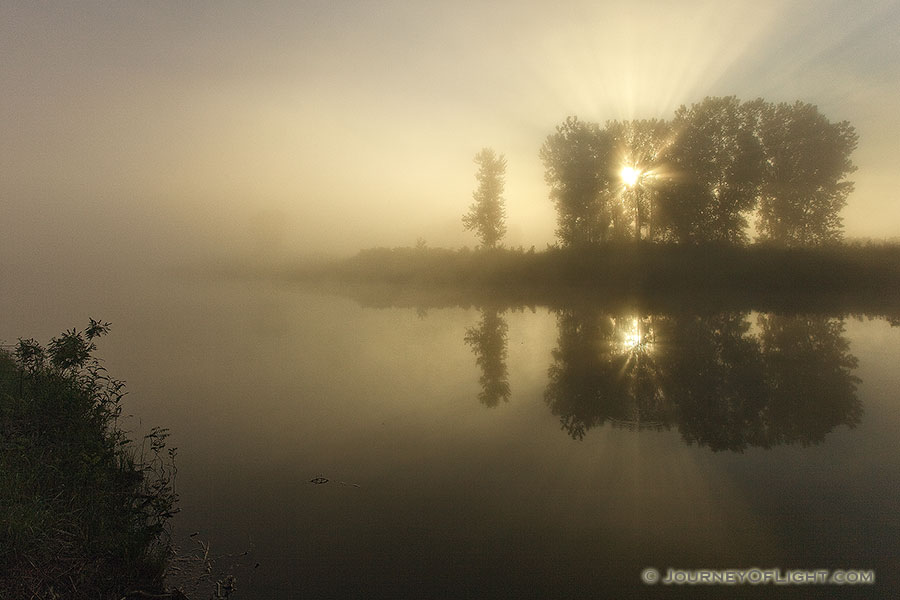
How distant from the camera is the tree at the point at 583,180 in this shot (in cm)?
5022

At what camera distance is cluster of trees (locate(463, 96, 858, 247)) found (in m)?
47.5

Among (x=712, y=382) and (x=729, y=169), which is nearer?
(x=712, y=382)

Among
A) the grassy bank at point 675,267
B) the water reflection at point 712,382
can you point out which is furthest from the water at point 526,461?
the grassy bank at point 675,267

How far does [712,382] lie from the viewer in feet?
45.9

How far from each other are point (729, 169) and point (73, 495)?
55.3 meters

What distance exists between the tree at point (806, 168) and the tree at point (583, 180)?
16022 mm

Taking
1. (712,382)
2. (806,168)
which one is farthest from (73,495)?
(806,168)

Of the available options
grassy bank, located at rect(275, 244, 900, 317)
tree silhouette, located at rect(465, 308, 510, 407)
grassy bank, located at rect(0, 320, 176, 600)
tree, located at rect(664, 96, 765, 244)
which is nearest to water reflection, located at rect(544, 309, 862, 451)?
tree silhouette, located at rect(465, 308, 510, 407)

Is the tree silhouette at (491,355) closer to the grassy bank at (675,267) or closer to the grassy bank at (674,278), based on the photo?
the grassy bank at (674,278)

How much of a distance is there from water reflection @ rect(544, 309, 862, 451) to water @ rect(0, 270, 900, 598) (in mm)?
84

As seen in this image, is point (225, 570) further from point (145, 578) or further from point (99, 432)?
point (99, 432)

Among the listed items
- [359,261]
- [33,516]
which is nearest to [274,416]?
[33,516]

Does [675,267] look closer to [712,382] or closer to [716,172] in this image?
[716,172]

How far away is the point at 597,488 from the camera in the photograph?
24.8 ft
